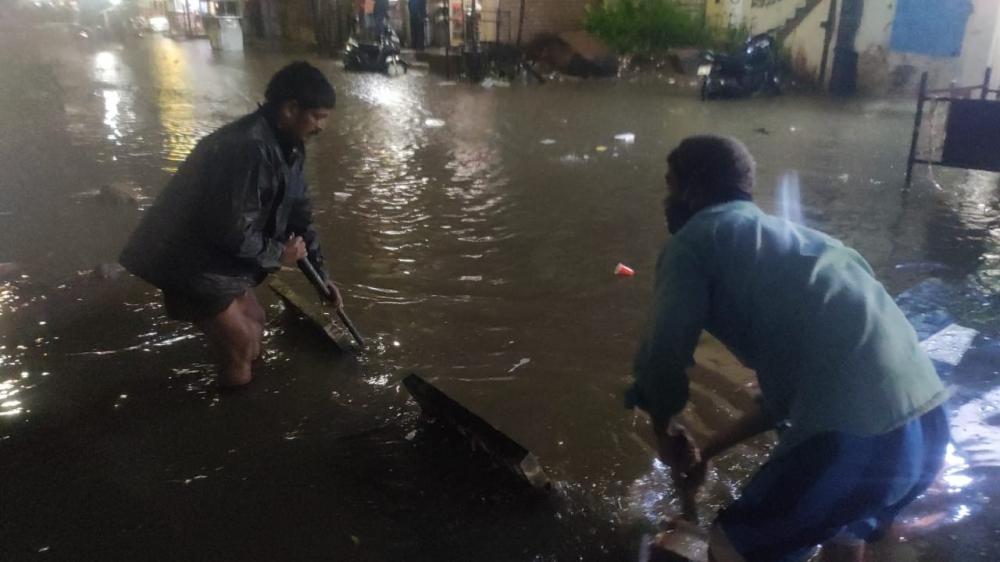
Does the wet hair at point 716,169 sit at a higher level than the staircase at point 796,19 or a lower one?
lower

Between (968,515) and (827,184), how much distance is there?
206 inches

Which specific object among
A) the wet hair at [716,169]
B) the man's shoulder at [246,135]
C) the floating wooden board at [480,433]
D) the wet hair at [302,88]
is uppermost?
the wet hair at [302,88]

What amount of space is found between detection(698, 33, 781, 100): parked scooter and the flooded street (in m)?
4.19

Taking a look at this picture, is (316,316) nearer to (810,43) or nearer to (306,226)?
(306,226)

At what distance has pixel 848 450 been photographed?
1695mm

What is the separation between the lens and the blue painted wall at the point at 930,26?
1154 cm

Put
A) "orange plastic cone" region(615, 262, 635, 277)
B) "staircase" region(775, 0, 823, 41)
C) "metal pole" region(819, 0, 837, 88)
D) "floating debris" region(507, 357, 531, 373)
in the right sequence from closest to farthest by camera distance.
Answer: "floating debris" region(507, 357, 531, 373) → "orange plastic cone" region(615, 262, 635, 277) → "metal pole" region(819, 0, 837, 88) → "staircase" region(775, 0, 823, 41)

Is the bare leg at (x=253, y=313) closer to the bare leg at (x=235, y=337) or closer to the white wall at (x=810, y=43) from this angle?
the bare leg at (x=235, y=337)

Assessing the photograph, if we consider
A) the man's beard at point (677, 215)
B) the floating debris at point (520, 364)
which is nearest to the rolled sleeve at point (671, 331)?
the man's beard at point (677, 215)

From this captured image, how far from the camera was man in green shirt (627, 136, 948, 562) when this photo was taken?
169cm

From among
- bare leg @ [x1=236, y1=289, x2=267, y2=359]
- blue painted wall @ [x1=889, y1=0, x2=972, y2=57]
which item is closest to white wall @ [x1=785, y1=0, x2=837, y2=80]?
blue painted wall @ [x1=889, y1=0, x2=972, y2=57]

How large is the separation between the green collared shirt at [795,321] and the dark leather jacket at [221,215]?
72.2 inches

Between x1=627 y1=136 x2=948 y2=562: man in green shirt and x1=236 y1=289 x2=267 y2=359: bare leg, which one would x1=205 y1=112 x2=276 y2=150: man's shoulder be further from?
x1=627 y1=136 x2=948 y2=562: man in green shirt

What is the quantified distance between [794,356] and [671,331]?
0.94 ft
